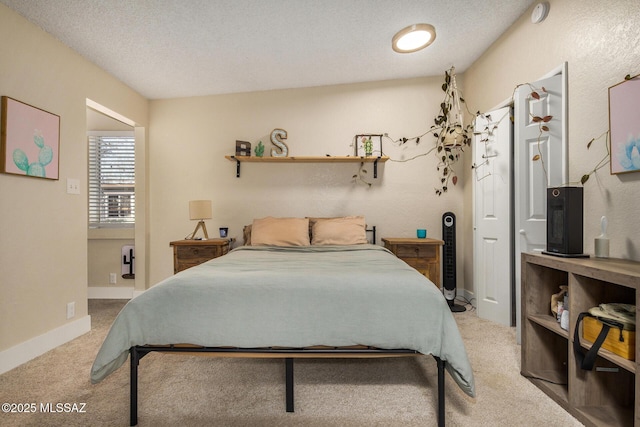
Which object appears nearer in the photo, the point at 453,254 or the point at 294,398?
the point at 294,398

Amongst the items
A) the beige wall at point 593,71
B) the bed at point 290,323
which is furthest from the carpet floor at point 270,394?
the beige wall at point 593,71

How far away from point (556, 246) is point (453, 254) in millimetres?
1733

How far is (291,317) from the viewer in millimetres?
1628

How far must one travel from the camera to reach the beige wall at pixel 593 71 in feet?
6.10

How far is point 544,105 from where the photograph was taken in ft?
8.34

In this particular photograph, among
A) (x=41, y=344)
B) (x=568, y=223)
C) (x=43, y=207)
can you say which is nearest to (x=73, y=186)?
(x=43, y=207)

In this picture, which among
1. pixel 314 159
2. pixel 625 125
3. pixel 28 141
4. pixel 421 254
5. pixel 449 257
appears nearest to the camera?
pixel 625 125

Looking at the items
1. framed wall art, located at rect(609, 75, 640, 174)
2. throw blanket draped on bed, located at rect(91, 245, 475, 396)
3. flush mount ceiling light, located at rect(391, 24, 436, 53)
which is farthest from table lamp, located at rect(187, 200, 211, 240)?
framed wall art, located at rect(609, 75, 640, 174)

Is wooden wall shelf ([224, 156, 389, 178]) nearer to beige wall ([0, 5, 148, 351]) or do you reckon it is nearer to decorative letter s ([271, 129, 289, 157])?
decorative letter s ([271, 129, 289, 157])

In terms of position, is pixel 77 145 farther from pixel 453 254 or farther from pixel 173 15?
pixel 453 254

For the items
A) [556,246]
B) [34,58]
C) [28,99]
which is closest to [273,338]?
[556,246]

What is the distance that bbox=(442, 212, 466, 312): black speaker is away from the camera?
11.7ft

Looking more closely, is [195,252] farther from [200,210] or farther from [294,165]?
[294,165]

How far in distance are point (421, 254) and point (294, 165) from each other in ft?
5.93
